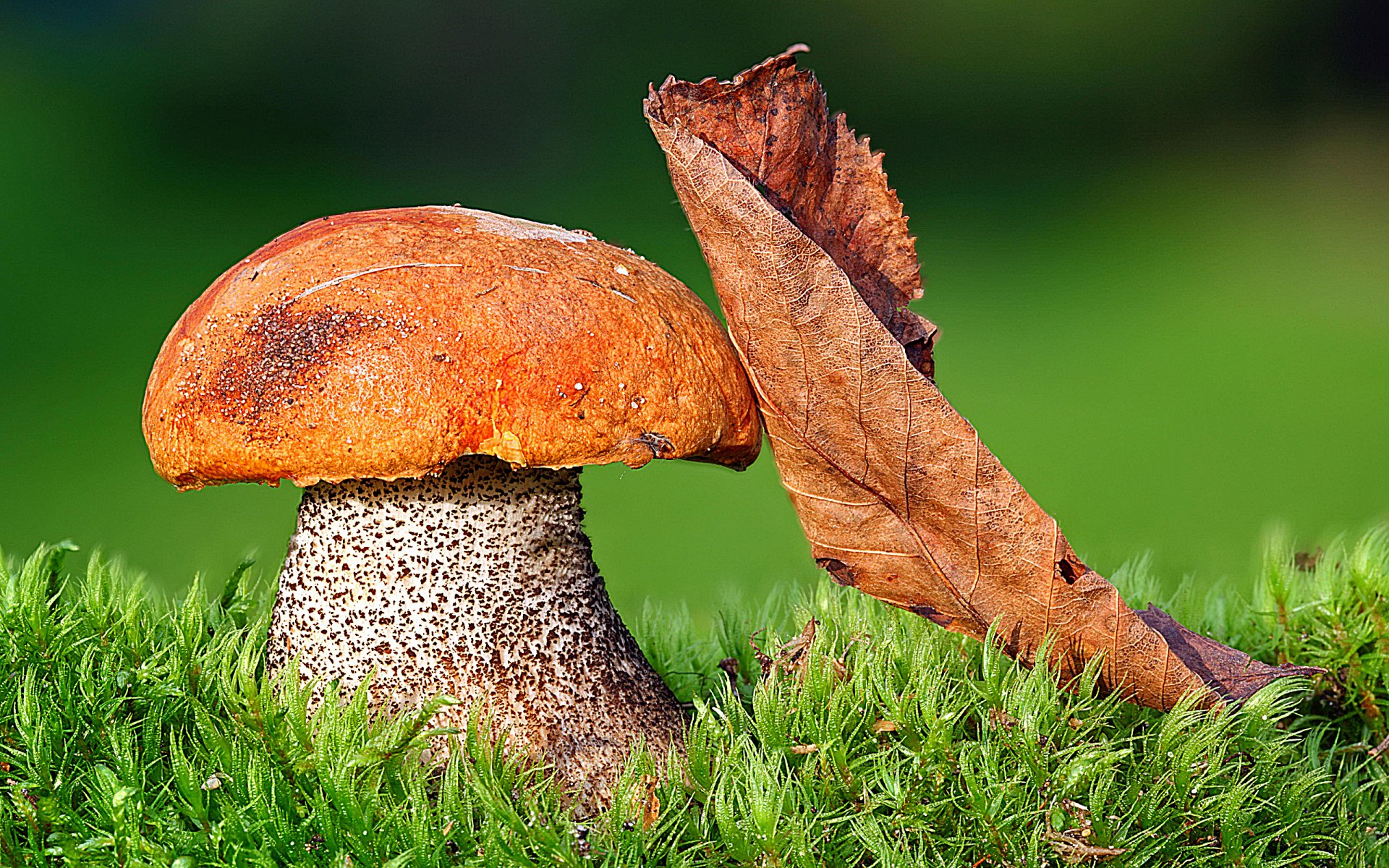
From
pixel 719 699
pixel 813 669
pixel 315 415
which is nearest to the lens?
pixel 315 415

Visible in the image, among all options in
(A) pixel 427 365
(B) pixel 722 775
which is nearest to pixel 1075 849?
(B) pixel 722 775

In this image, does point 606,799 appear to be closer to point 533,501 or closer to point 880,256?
point 533,501

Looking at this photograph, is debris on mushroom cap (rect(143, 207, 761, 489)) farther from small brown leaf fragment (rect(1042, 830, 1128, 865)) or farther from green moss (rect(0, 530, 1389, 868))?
small brown leaf fragment (rect(1042, 830, 1128, 865))

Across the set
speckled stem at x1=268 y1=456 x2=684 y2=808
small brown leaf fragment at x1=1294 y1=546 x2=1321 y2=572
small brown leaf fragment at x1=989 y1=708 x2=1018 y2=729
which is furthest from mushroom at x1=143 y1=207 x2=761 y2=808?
small brown leaf fragment at x1=1294 y1=546 x2=1321 y2=572

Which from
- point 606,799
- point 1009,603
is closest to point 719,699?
point 606,799

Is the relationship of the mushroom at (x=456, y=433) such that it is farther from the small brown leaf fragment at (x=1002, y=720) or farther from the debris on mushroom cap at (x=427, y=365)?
the small brown leaf fragment at (x=1002, y=720)
